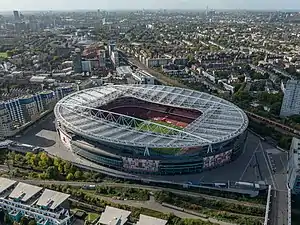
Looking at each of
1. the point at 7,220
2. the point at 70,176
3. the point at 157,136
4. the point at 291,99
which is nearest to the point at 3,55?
the point at 70,176

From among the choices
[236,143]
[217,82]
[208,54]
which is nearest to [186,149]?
[236,143]

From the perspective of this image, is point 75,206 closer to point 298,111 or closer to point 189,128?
point 189,128

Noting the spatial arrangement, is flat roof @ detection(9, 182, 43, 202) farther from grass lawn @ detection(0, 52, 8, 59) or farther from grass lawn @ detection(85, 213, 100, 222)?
grass lawn @ detection(0, 52, 8, 59)

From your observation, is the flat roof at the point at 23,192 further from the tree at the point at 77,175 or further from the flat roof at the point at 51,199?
the tree at the point at 77,175

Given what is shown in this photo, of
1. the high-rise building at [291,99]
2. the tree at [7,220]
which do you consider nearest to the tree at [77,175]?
the tree at [7,220]

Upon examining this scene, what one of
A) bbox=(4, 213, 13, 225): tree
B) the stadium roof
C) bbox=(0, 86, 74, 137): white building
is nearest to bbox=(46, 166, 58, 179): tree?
the stadium roof

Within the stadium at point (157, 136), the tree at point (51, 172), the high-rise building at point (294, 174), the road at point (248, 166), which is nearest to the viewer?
the high-rise building at point (294, 174)
